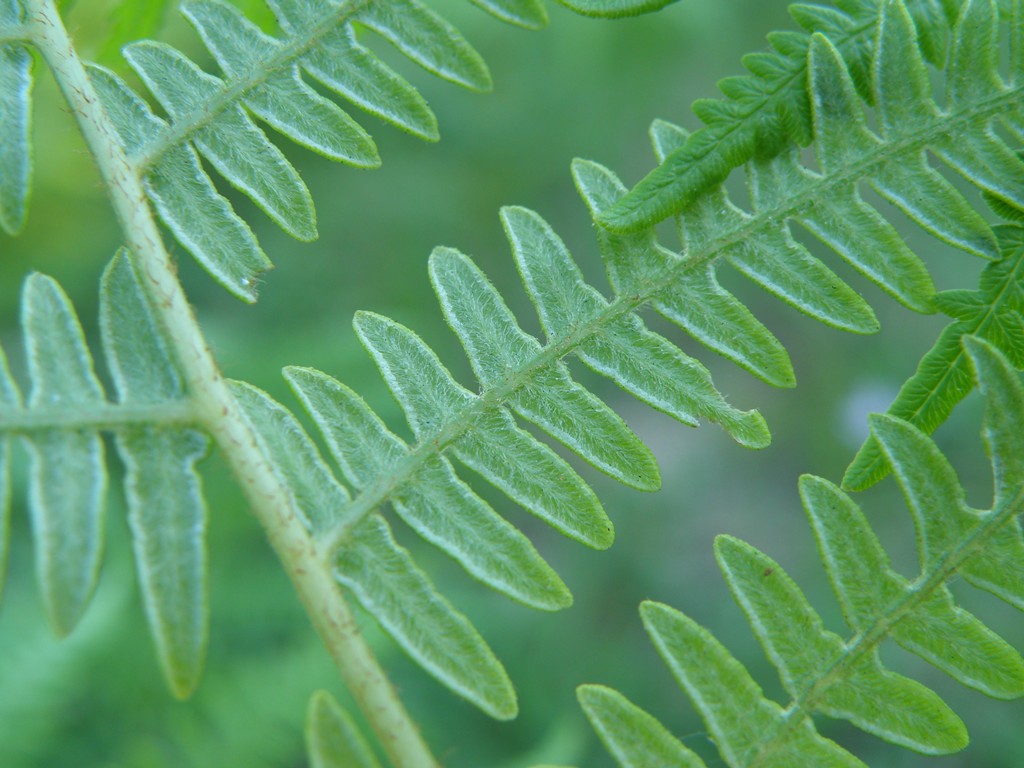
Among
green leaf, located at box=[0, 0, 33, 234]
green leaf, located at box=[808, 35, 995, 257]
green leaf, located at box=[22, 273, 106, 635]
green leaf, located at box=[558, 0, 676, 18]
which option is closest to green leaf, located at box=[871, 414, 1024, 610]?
green leaf, located at box=[808, 35, 995, 257]

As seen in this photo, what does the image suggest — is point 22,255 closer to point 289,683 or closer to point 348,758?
point 289,683

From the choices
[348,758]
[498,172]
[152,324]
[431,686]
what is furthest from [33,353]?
[498,172]

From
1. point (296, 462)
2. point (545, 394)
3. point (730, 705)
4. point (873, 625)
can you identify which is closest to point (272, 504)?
point (296, 462)

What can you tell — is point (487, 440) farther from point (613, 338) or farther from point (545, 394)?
point (613, 338)

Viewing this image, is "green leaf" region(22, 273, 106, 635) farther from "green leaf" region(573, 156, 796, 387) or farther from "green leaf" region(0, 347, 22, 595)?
"green leaf" region(573, 156, 796, 387)

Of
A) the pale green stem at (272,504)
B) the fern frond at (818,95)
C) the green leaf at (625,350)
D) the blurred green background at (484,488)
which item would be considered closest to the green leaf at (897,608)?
the green leaf at (625,350)

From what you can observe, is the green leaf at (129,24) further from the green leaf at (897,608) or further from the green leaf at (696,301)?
the green leaf at (897,608)
